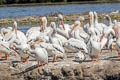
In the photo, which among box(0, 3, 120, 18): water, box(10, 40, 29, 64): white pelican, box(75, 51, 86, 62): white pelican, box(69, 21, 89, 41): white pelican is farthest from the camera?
box(0, 3, 120, 18): water

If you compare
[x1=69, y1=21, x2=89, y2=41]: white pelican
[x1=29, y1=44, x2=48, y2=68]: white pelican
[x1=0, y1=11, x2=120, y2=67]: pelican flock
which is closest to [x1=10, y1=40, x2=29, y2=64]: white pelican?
[x1=0, y1=11, x2=120, y2=67]: pelican flock

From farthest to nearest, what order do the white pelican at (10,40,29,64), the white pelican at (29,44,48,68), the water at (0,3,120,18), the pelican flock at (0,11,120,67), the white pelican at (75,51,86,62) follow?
the water at (0,3,120,18)
the white pelican at (10,40,29,64)
the white pelican at (75,51,86,62)
the pelican flock at (0,11,120,67)
the white pelican at (29,44,48,68)

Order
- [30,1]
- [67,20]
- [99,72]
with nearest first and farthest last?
1. [99,72]
2. [67,20]
3. [30,1]

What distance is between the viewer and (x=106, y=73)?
11.1m

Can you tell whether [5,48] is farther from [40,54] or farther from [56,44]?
[40,54]

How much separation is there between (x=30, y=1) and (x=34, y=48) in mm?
64964

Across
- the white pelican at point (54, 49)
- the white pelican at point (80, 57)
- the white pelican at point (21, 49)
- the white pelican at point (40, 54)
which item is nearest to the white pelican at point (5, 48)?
the white pelican at point (21, 49)

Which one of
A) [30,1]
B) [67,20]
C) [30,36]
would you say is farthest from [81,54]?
[30,1]

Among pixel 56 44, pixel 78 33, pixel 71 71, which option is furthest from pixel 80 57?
pixel 78 33

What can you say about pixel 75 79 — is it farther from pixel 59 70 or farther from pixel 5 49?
pixel 5 49

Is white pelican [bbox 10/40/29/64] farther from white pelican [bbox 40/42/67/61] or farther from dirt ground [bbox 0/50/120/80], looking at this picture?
white pelican [bbox 40/42/67/61]

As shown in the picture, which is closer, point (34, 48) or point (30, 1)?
point (34, 48)

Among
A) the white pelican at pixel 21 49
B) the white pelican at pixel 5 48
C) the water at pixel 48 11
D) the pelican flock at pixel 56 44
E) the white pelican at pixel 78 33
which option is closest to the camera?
the pelican flock at pixel 56 44

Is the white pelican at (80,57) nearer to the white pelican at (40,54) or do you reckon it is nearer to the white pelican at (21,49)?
the white pelican at (40,54)
